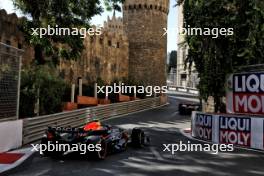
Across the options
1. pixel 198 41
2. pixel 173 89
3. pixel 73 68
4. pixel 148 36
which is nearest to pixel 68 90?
pixel 73 68

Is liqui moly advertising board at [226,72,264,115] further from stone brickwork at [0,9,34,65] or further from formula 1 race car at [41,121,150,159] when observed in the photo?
stone brickwork at [0,9,34,65]

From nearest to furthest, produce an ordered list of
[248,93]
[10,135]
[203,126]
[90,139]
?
[90,139] → [10,135] → [248,93] → [203,126]

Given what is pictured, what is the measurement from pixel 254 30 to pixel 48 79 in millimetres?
8697

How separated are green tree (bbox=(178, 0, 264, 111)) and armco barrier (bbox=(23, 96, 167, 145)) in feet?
20.2

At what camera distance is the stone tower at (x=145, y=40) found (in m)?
44.9

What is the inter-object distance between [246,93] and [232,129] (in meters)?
1.35

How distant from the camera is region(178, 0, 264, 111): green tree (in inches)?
562

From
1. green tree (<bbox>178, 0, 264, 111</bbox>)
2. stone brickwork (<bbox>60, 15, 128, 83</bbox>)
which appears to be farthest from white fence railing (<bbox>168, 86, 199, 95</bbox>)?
green tree (<bbox>178, 0, 264, 111</bbox>)

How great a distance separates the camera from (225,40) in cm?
1530

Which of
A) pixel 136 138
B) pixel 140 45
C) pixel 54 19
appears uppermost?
pixel 140 45

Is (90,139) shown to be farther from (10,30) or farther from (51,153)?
(10,30)

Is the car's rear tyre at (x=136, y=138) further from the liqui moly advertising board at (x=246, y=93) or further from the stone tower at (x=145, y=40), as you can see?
the stone tower at (x=145, y=40)

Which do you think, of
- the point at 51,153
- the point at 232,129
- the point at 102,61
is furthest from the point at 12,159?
the point at 102,61

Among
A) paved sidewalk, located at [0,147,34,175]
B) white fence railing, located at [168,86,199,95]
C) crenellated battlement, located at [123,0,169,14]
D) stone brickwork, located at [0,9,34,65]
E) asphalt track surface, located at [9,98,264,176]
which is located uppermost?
crenellated battlement, located at [123,0,169,14]
